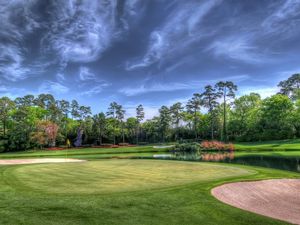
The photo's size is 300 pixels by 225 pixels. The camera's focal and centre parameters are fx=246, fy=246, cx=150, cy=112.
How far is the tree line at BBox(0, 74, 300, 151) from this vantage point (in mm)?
59844

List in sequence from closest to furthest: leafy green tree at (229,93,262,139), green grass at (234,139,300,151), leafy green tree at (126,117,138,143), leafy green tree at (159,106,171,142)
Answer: green grass at (234,139,300,151), leafy green tree at (229,93,262,139), leafy green tree at (159,106,171,142), leafy green tree at (126,117,138,143)

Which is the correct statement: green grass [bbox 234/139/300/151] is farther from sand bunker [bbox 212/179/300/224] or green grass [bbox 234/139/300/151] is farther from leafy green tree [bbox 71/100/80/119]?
leafy green tree [bbox 71/100/80/119]

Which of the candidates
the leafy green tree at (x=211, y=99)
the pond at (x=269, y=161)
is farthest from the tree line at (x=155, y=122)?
the pond at (x=269, y=161)

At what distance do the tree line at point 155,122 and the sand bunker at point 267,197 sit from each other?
49185 millimetres

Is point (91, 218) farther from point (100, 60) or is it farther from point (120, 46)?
point (100, 60)

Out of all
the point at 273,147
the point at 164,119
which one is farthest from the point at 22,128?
the point at 273,147

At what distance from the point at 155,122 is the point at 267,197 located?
8337 cm

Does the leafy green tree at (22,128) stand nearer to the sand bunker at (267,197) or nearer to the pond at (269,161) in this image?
the pond at (269,161)

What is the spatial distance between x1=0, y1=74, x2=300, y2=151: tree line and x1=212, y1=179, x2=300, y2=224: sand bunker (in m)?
49.2

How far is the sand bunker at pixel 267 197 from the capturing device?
7914mm

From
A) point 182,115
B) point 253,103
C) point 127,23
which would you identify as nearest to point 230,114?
point 253,103

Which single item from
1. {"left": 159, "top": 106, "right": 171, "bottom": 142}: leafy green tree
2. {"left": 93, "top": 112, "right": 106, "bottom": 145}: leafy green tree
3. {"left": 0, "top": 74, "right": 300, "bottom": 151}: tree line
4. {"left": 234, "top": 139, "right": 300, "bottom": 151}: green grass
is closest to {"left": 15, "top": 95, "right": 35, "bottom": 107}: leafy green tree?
{"left": 0, "top": 74, "right": 300, "bottom": 151}: tree line

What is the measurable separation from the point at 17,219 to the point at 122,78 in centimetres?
4186

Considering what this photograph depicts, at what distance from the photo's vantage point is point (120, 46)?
3198cm
